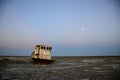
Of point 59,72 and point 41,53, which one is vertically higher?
point 41,53

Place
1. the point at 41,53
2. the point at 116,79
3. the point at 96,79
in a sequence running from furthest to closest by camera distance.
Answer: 1. the point at 41,53
2. the point at 96,79
3. the point at 116,79

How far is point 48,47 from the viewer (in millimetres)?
43969

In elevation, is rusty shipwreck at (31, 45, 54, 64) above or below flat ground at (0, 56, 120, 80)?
above

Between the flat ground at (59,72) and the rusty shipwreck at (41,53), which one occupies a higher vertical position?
the rusty shipwreck at (41,53)

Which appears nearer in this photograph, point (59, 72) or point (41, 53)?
point (59, 72)

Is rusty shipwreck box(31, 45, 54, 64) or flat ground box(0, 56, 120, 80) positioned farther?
rusty shipwreck box(31, 45, 54, 64)

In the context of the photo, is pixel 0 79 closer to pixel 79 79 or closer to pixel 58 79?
pixel 58 79

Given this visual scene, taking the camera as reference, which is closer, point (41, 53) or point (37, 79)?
point (37, 79)

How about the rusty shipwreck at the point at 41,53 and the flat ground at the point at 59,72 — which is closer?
the flat ground at the point at 59,72

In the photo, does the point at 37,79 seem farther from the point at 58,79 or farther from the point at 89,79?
the point at 89,79

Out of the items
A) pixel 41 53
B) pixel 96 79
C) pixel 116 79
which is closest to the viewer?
pixel 116 79

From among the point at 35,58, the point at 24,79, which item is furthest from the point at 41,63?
the point at 24,79

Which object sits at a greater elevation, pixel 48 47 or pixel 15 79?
pixel 48 47

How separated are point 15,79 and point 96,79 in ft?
32.1
